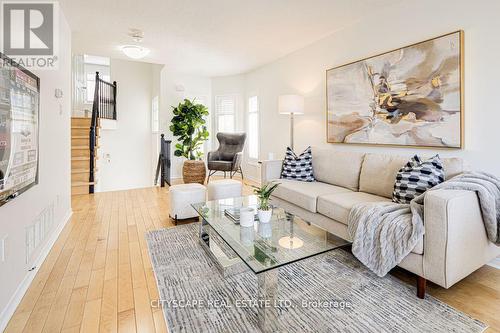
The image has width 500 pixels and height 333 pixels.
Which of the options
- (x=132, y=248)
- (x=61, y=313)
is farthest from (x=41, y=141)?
(x=61, y=313)

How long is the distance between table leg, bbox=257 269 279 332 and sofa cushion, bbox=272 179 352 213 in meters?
1.28

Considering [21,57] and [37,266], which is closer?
[21,57]

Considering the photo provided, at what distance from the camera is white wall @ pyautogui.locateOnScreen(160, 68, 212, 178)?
6.11 m

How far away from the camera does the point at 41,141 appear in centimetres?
229

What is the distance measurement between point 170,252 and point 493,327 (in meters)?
2.32

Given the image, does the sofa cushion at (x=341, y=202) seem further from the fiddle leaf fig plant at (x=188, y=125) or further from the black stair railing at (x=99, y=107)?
the black stair railing at (x=99, y=107)

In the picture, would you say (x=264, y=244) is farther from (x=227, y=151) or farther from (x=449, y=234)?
(x=227, y=151)

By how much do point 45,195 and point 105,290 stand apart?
1199 mm

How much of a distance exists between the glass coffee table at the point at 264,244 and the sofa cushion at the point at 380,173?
1018 millimetres

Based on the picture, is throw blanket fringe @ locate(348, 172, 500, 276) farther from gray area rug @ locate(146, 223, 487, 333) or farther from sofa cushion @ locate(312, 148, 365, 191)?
sofa cushion @ locate(312, 148, 365, 191)

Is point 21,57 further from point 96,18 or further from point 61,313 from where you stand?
point 61,313

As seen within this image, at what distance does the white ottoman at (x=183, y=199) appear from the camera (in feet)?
10.5

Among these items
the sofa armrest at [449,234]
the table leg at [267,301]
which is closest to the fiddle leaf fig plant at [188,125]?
the table leg at [267,301]

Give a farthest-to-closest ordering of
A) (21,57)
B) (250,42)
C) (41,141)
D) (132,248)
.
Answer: (250,42), (132,248), (41,141), (21,57)
